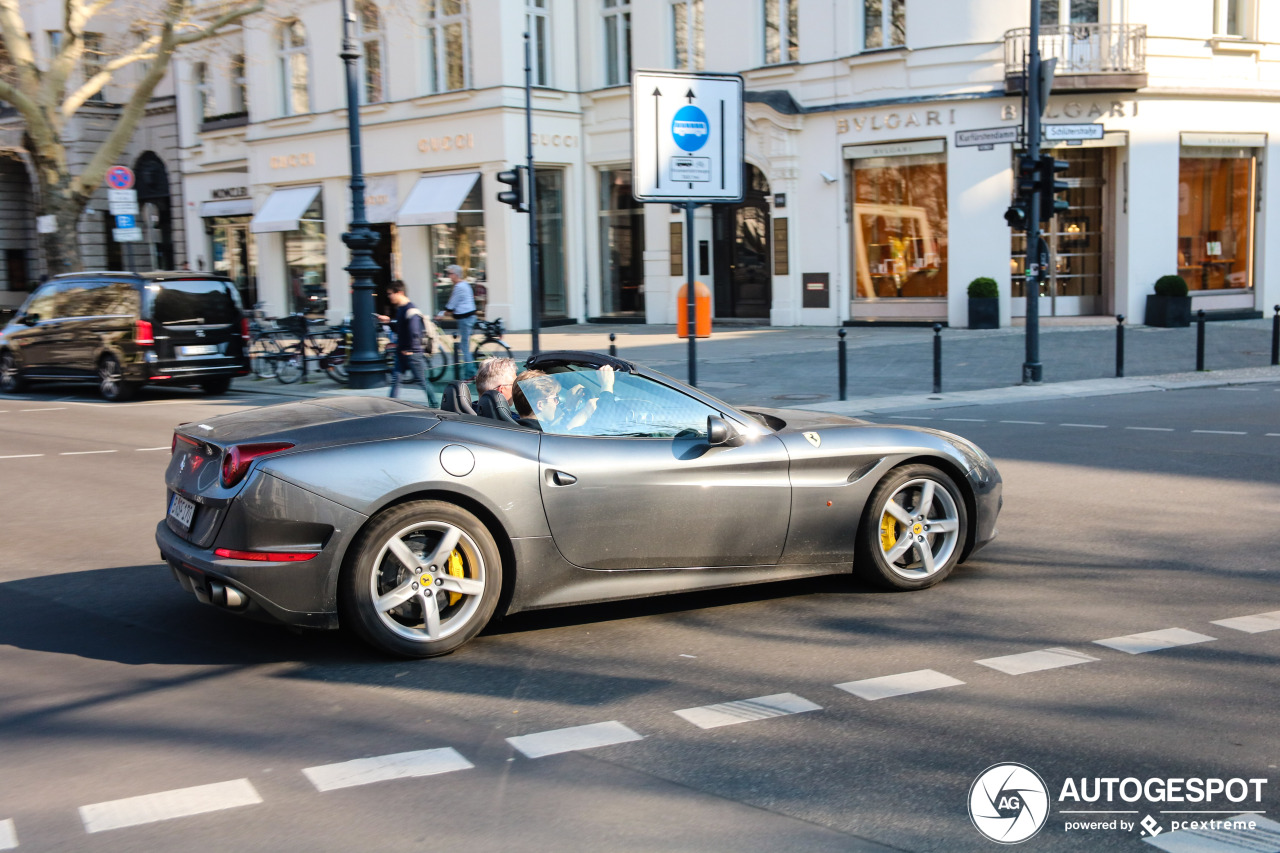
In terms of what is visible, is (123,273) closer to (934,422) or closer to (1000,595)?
(934,422)

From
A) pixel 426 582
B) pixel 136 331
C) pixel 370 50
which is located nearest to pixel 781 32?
pixel 370 50

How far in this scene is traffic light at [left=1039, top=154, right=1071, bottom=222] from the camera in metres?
16.5

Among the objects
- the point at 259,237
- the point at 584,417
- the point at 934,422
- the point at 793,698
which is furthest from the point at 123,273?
the point at 259,237

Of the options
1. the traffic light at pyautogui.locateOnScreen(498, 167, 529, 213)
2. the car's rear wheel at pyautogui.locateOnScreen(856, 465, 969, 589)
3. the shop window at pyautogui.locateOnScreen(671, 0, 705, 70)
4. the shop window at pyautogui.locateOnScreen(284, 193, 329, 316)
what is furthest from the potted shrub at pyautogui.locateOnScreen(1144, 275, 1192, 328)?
the shop window at pyautogui.locateOnScreen(284, 193, 329, 316)

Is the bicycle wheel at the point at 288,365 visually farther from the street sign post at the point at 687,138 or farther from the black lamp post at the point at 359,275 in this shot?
the street sign post at the point at 687,138

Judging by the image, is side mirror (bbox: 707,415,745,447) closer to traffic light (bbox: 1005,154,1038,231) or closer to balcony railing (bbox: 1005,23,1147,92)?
traffic light (bbox: 1005,154,1038,231)

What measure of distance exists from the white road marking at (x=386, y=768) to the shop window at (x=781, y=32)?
25302 millimetres

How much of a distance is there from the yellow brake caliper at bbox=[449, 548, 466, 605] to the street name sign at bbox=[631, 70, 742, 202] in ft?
26.6

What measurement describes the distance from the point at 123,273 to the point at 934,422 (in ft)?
38.1

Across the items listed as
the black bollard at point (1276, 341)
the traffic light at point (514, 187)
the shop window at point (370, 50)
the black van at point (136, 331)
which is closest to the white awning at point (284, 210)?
the shop window at point (370, 50)

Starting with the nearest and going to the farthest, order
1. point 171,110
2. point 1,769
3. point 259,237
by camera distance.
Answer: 1. point 1,769
2. point 259,237
3. point 171,110

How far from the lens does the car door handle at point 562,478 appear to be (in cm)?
546

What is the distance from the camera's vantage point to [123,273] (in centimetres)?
1791

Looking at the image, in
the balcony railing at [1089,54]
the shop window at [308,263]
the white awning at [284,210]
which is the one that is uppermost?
the balcony railing at [1089,54]
